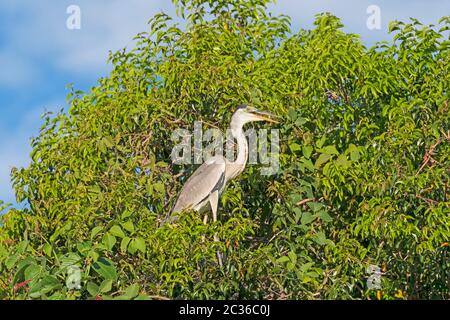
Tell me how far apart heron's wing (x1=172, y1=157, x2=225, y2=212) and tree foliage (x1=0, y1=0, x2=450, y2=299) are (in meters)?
0.22

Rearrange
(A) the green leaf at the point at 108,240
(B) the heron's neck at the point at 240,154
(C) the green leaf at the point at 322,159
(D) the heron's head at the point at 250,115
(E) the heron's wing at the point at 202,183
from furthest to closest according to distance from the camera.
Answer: (B) the heron's neck at the point at 240,154 → (E) the heron's wing at the point at 202,183 → (D) the heron's head at the point at 250,115 → (C) the green leaf at the point at 322,159 → (A) the green leaf at the point at 108,240

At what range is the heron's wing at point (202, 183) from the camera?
34.4ft

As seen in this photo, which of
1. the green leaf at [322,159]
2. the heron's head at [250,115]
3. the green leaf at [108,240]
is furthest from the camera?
the heron's head at [250,115]

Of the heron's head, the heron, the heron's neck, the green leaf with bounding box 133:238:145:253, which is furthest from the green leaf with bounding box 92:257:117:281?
the heron's neck

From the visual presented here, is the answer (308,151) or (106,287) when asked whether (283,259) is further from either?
(106,287)

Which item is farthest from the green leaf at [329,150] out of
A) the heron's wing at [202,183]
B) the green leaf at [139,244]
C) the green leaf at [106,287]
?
the green leaf at [106,287]

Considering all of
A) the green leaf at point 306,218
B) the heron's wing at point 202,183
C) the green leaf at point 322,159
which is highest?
the green leaf at point 322,159

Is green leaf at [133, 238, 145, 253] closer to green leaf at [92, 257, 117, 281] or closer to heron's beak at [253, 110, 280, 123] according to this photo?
green leaf at [92, 257, 117, 281]

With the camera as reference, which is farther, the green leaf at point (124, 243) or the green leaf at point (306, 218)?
the green leaf at point (306, 218)

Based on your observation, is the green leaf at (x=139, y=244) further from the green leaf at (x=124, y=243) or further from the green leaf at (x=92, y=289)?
the green leaf at (x=92, y=289)

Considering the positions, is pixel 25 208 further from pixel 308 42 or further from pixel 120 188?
pixel 308 42

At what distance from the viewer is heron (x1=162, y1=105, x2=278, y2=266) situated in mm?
10328

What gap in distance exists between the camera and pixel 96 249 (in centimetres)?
839

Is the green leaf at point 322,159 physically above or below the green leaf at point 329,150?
below
